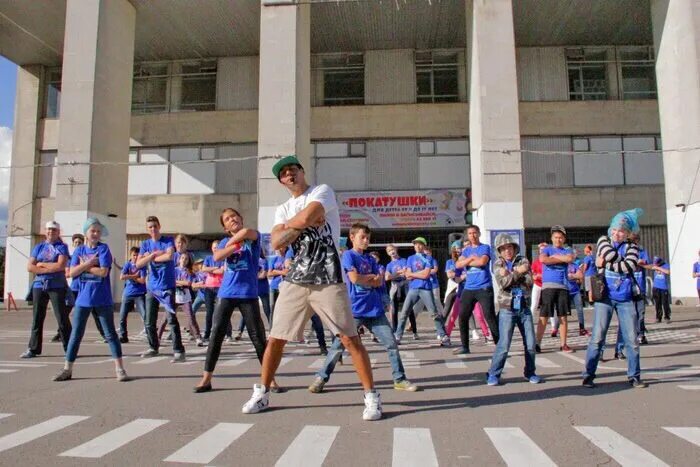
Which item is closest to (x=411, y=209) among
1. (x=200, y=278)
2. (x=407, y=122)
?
(x=407, y=122)

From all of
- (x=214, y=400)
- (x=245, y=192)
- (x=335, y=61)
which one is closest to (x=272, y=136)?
(x=245, y=192)

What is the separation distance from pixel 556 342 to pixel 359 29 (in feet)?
54.6

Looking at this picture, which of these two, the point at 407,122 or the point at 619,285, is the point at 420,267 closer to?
the point at 619,285

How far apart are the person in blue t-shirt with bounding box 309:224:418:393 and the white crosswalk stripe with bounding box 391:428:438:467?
173 centimetres

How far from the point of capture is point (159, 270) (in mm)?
8711

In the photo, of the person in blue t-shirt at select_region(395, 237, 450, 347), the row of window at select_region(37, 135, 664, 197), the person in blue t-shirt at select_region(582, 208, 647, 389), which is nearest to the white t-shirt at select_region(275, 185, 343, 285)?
the person in blue t-shirt at select_region(582, 208, 647, 389)

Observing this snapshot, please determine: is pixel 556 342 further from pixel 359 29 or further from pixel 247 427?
pixel 359 29

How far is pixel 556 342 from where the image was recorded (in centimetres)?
1100

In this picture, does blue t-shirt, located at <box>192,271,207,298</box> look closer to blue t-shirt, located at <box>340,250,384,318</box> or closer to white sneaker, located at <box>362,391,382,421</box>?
blue t-shirt, located at <box>340,250,384,318</box>

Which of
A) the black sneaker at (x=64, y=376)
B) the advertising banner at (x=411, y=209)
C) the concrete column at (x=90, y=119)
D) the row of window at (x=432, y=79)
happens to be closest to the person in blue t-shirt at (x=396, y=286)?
the black sneaker at (x=64, y=376)

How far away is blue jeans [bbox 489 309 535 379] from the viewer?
6.46m

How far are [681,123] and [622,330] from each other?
48.6ft

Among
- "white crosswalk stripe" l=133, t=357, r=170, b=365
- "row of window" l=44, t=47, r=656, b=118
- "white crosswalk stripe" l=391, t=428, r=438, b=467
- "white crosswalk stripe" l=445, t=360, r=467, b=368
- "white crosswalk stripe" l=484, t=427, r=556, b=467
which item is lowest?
"white crosswalk stripe" l=133, t=357, r=170, b=365

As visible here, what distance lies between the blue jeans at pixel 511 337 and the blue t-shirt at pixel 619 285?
91 cm
